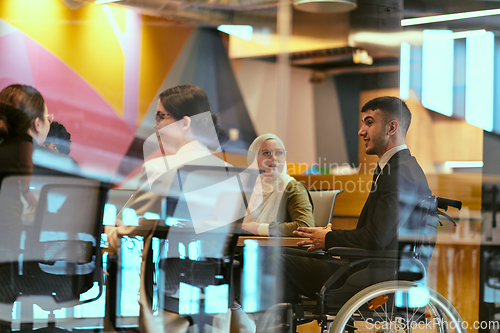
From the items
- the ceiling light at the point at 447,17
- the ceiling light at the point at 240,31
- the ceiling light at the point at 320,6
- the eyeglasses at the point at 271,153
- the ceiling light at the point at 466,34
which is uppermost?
the ceiling light at the point at 240,31

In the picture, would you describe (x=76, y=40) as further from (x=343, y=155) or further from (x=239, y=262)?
(x=239, y=262)

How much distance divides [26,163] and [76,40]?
3.82 meters

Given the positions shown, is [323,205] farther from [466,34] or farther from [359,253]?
[466,34]

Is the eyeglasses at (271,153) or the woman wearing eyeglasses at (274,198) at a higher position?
the eyeglasses at (271,153)

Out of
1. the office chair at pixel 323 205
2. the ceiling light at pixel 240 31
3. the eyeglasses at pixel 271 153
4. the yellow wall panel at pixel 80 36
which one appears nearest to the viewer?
the eyeglasses at pixel 271 153

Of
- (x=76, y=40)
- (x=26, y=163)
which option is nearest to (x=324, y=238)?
(x=26, y=163)

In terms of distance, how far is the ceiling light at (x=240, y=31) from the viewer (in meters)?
6.71

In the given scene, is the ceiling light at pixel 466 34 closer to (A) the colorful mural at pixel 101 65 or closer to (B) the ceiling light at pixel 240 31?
(A) the colorful mural at pixel 101 65

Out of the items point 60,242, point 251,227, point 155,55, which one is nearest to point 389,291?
point 251,227

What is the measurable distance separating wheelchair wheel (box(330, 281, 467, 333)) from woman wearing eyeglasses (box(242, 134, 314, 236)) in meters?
0.54

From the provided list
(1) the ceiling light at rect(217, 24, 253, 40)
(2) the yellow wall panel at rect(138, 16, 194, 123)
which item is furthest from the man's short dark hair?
(1) the ceiling light at rect(217, 24, 253, 40)

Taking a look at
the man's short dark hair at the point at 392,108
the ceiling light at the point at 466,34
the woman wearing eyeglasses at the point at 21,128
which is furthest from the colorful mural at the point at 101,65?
the ceiling light at the point at 466,34

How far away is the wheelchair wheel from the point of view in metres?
1.84

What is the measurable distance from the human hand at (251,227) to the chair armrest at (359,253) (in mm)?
381
